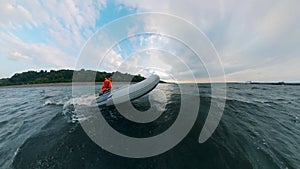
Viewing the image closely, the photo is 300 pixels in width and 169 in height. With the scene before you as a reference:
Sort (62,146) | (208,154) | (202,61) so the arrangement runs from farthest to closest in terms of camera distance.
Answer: (202,61)
(62,146)
(208,154)

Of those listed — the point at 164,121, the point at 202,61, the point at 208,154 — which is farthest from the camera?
the point at 202,61

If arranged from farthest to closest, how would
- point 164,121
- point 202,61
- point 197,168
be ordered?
point 202,61 < point 164,121 < point 197,168

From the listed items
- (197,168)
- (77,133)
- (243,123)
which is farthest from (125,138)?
(243,123)

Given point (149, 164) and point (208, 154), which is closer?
point (149, 164)

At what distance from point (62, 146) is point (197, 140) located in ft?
12.9

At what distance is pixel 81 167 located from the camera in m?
2.65

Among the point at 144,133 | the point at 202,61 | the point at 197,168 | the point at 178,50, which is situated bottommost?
the point at 197,168

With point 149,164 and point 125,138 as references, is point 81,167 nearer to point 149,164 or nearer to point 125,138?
point 125,138

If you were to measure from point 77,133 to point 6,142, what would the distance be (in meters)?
2.13

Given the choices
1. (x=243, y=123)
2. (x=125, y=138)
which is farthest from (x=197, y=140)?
(x=243, y=123)

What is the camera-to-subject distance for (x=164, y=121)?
4.89m

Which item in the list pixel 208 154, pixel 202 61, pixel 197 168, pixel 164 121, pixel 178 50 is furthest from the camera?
pixel 178 50

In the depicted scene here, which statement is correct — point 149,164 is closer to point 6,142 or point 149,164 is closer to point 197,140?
point 197,140

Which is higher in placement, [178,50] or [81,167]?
[178,50]
